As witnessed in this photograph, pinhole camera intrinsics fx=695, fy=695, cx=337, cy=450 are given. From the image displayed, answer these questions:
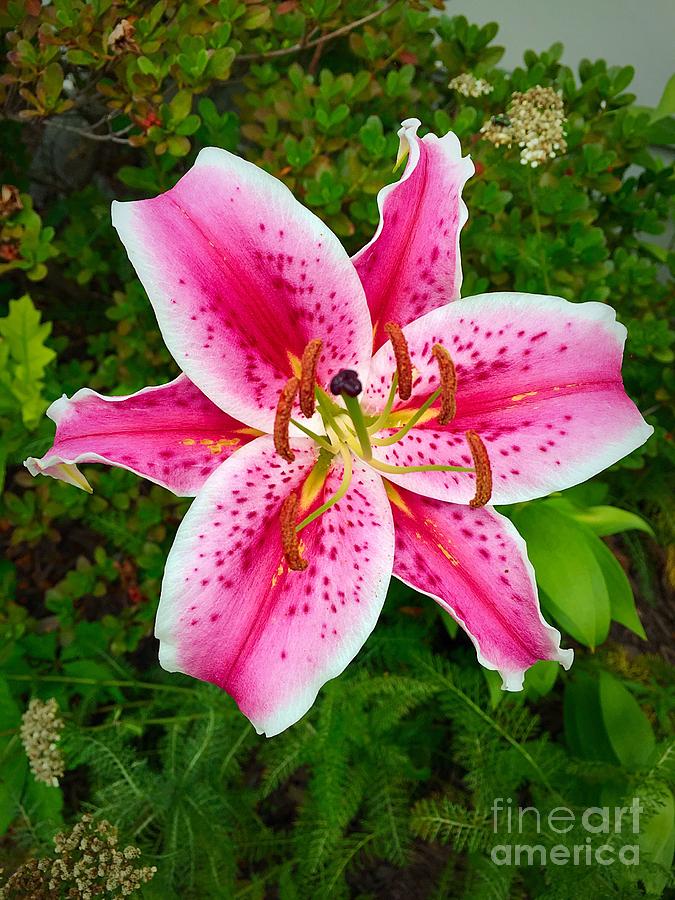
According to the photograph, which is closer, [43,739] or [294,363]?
[294,363]

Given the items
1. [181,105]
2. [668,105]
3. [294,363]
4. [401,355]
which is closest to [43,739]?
[294,363]

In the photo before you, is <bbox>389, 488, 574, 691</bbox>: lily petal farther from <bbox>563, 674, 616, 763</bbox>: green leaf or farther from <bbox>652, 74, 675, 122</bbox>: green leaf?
<bbox>652, 74, 675, 122</bbox>: green leaf

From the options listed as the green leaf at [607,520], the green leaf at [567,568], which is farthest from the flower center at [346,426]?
the green leaf at [607,520]

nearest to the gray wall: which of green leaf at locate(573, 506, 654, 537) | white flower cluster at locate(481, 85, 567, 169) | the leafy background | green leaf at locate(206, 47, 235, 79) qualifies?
the leafy background

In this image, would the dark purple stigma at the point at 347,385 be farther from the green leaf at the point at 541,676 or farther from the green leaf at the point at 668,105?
the green leaf at the point at 668,105

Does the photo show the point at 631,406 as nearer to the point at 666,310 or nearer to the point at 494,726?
the point at 494,726

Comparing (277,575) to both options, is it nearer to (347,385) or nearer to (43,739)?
(347,385)

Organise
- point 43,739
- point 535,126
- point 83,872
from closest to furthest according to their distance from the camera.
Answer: point 83,872 → point 535,126 → point 43,739
